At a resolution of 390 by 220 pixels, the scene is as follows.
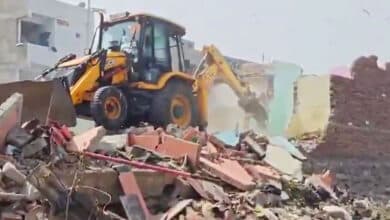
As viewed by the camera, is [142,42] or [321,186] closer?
[321,186]

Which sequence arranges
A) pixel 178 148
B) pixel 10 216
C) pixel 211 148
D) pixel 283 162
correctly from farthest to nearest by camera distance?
1. pixel 283 162
2. pixel 211 148
3. pixel 178 148
4. pixel 10 216

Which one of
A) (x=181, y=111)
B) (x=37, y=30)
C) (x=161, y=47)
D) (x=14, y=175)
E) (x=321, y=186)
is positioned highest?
(x=37, y=30)

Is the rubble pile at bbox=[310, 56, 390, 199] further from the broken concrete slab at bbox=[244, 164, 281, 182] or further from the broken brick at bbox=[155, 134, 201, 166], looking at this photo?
the broken brick at bbox=[155, 134, 201, 166]

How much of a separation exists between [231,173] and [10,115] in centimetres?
270

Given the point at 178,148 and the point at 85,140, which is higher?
the point at 85,140

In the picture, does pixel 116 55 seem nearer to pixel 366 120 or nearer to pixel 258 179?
pixel 258 179

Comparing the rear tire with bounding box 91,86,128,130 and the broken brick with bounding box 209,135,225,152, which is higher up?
the rear tire with bounding box 91,86,128,130

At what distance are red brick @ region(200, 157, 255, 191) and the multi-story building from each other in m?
16.8

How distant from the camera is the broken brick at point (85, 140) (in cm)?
746

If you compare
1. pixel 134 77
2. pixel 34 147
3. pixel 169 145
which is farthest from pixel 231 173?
pixel 134 77

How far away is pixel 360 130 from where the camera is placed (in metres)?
14.1

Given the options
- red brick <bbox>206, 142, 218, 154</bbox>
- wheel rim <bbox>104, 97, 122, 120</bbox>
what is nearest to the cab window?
wheel rim <bbox>104, 97, 122, 120</bbox>

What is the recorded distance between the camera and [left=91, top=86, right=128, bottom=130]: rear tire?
11289 mm

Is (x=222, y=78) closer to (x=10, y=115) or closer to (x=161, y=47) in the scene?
(x=161, y=47)
